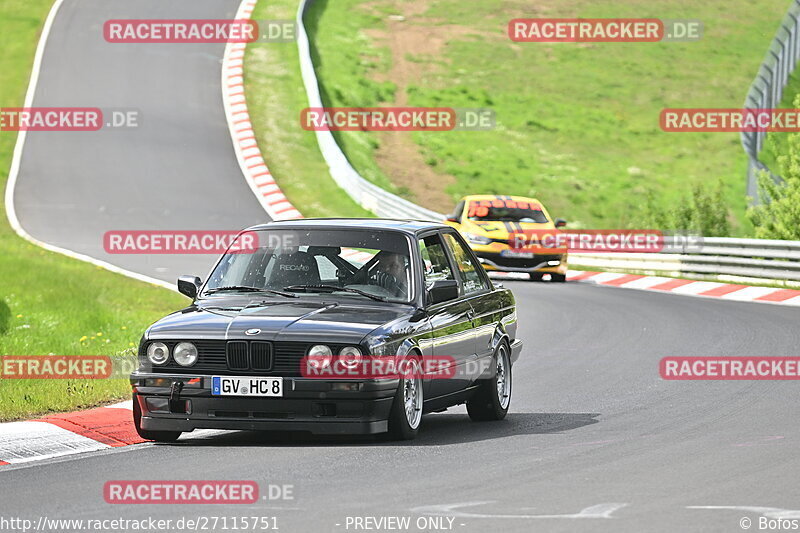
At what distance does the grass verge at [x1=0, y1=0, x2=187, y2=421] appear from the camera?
1192 cm

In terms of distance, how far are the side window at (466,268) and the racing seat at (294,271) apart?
1.31m

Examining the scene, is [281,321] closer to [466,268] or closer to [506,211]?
[466,268]

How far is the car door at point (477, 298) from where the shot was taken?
11492 mm

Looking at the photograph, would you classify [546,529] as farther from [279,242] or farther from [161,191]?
[161,191]

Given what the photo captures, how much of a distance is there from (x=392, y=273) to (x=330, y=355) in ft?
4.25

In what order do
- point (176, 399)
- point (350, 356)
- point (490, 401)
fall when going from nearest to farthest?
1. point (350, 356)
2. point (176, 399)
3. point (490, 401)

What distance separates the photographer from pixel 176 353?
1002 centimetres

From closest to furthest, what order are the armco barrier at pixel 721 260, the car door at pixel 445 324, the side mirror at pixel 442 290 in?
the side mirror at pixel 442 290 < the car door at pixel 445 324 < the armco barrier at pixel 721 260

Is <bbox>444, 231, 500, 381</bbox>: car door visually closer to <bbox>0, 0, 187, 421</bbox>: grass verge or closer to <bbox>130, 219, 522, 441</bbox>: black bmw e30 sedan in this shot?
<bbox>130, 219, 522, 441</bbox>: black bmw e30 sedan

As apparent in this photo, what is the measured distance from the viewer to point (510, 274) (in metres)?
30.3

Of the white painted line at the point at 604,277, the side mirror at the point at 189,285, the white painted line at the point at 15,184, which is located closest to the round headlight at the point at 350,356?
the side mirror at the point at 189,285

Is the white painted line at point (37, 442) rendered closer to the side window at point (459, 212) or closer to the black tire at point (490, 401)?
the black tire at point (490, 401)

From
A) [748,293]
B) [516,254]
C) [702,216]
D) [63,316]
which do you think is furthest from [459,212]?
A: [63,316]

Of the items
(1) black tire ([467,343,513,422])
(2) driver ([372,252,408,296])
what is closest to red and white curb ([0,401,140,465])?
(2) driver ([372,252,408,296])
